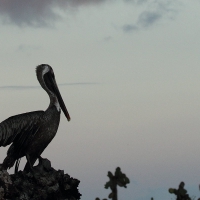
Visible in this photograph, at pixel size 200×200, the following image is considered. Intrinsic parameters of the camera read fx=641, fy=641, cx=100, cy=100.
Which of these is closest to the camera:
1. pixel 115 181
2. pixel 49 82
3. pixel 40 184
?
pixel 115 181

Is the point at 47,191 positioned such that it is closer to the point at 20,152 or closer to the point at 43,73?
the point at 20,152

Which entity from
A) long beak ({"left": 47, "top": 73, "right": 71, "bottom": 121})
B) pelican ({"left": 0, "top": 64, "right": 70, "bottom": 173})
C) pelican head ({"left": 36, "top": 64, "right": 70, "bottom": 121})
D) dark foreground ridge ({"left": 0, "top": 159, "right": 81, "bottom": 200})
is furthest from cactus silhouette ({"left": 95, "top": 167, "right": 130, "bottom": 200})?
long beak ({"left": 47, "top": 73, "right": 71, "bottom": 121})

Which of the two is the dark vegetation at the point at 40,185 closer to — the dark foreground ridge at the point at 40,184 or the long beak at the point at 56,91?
the dark foreground ridge at the point at 40,184

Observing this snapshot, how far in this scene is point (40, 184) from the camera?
2177cm

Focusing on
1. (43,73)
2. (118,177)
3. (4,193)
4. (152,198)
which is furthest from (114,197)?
(43,73)

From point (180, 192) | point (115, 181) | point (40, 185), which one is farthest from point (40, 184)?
point (115, 181)

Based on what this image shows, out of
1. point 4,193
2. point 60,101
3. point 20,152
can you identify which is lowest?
point 4,193

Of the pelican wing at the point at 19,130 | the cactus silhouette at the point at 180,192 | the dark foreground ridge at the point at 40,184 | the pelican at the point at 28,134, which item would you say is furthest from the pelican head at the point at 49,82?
the cactus silhouette at the point at 180,192

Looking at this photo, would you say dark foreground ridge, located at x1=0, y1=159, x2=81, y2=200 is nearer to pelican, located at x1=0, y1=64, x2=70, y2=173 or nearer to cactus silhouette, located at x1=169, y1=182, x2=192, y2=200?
pelican, located at x1=0, y1=64, x2=70, y2=173

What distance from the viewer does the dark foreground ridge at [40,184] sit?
69.8 feet

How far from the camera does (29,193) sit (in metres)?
21.5

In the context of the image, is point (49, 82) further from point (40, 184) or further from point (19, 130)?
point (40, 184)

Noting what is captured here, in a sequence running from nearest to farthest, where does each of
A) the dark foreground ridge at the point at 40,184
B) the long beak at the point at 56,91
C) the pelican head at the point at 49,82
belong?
the dark foreground ridge at the point at 40,184 → the pelican head at the point at 49,82 → the long beak at the point at 56,91

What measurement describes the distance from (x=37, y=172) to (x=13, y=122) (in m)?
1.93
